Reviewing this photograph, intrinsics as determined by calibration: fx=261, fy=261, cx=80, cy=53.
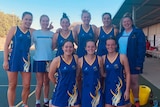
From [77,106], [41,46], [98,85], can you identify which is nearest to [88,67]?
[98,85]

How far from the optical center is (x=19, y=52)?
4641 millimetres

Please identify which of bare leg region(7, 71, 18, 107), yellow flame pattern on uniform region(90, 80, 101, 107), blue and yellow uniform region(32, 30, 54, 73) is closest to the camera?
yellow flame pattern on uniform region(90, 80, 101, 107)

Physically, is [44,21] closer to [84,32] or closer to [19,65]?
[84,32]

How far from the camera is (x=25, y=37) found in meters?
4.65

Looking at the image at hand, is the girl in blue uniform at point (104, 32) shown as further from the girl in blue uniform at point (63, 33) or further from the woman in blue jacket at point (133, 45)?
the girl in blue uniform at point (63, 33)

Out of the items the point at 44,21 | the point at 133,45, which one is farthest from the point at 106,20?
the point at 44,21

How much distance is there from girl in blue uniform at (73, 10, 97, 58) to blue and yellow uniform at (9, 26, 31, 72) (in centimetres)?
90

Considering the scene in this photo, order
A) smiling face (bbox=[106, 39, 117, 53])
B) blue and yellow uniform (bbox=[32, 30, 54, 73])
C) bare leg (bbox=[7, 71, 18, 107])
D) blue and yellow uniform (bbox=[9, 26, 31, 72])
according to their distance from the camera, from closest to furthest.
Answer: smiling face (bbox=[106, 39, 117, 53])
blue and yellow uniform (bbox=[9, 26, 31, 72])
bare leg (bbox=[7, 71, 18, 107])
blue and yellow uniform (bbox=[32, 30, 54, 73])

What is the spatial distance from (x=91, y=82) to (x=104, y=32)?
4.30 ft

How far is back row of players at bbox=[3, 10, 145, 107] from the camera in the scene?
3650 mm

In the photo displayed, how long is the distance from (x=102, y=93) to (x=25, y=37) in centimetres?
180

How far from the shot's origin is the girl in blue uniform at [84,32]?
186 inches

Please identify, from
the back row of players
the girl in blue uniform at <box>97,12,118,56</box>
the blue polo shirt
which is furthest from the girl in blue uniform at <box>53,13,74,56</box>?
the blue polo shirt

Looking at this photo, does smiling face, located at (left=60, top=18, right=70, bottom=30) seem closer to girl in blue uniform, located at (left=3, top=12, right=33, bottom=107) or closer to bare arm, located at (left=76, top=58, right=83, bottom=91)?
girl in blue uniform, located at (left=3, top=12, right=33, bottom=107)
